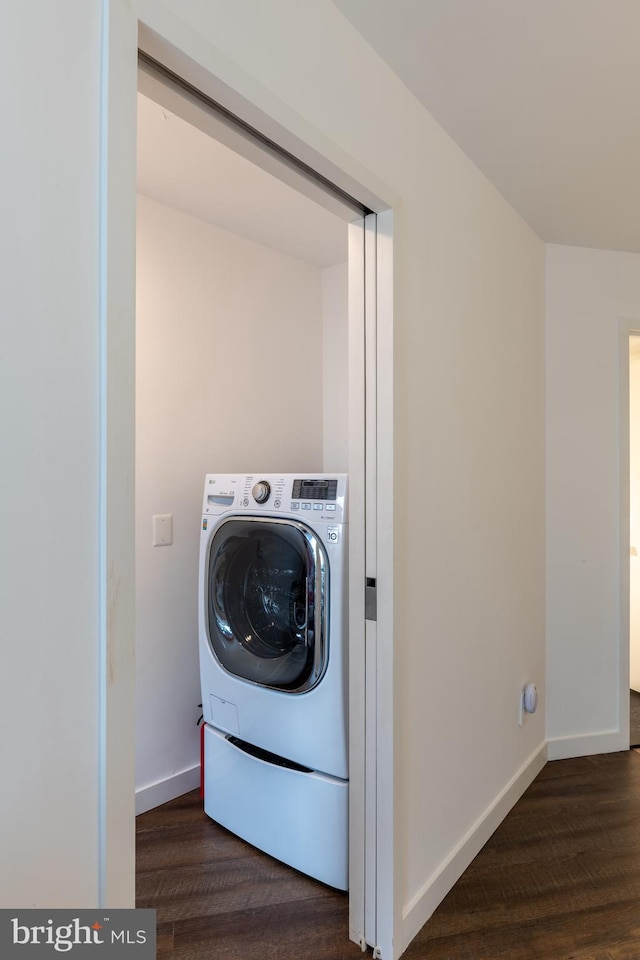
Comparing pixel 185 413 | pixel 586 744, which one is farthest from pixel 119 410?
pixel 586 744

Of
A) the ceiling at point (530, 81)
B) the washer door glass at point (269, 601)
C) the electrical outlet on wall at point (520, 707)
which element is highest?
the ceiling at point (530, 81)

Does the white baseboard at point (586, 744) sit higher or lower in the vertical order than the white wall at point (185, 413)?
lower

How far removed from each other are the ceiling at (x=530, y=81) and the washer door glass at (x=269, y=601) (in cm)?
130

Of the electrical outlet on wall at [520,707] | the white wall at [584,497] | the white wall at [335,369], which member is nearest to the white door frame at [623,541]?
the white wall at [584,497]

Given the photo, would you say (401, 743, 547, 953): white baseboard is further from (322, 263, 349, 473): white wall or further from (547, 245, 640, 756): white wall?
(322, 263, 349, 473): white wall

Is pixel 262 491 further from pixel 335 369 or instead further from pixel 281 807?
pixel 335 369

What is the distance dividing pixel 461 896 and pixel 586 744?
127 cm

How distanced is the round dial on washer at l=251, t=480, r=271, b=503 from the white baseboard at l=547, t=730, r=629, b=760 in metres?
1.85

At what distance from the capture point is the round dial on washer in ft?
6.16

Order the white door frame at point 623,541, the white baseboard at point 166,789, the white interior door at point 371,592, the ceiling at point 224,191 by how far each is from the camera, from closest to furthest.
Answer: the white interior door at point 371,592
the ceiling at point 224,191
the white baseboard at point 166,789
the white door frame at point 623,541

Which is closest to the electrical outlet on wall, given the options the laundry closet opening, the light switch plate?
the laundry closet opening

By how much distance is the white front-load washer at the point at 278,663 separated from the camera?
5.54 feet

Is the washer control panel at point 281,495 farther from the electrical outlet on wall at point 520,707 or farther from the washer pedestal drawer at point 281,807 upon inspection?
the electrical outlet on wall at point 520,707

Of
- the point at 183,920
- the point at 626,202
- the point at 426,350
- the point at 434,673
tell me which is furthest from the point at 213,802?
the point at 626,202
